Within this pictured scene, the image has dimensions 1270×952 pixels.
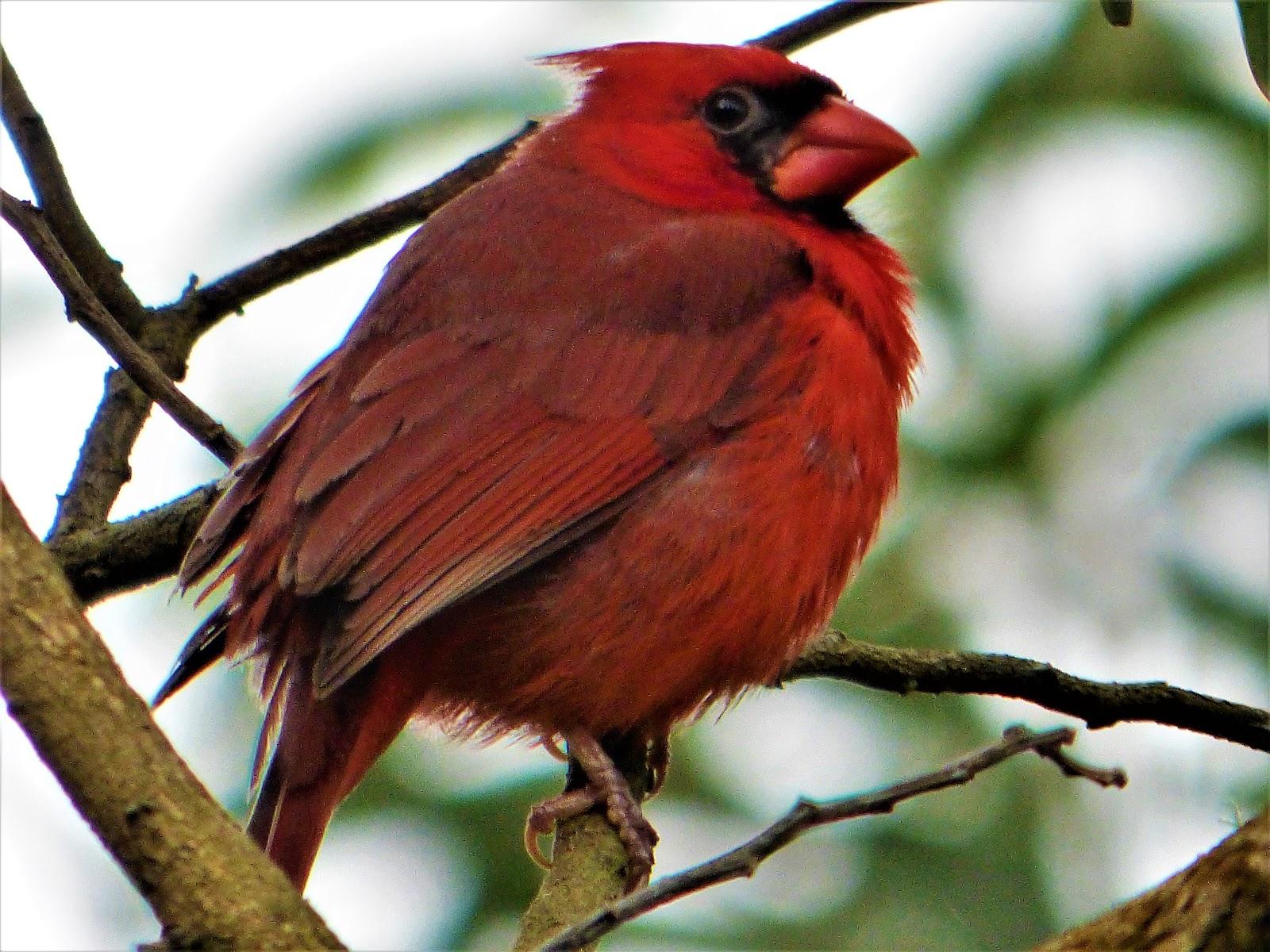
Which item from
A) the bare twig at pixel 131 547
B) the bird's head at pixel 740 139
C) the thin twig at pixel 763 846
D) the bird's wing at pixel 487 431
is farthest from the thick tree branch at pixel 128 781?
the bird's head at pixel 740 139

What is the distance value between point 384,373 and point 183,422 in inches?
15.1

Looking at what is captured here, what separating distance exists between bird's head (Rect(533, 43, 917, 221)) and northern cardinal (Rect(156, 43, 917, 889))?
0.16 meters

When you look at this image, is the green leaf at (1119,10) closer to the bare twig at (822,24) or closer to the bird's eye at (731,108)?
the bare twig at (822,24)

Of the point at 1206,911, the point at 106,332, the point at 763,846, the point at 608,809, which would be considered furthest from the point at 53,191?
the point at 1206,911

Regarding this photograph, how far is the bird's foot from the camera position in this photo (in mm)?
3096

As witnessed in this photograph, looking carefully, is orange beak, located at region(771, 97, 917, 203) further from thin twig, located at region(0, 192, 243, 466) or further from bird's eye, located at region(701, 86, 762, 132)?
thin twig, located at region(0, 192, 243, 466)

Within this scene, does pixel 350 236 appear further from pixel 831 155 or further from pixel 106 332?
pixel 831 155

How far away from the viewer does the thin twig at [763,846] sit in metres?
1.88

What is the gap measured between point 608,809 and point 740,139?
1.62 meters

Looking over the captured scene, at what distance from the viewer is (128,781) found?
1921mm

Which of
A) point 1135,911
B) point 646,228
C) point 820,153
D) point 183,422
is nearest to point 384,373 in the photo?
point 183,422

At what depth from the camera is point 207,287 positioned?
12.2ft

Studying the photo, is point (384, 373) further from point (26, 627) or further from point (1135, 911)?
point (1135, 911)

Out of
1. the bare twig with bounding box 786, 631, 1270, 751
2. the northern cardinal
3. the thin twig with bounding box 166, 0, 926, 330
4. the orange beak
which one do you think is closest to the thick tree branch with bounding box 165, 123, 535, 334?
the thin twig with bounding box 166, 0, 926, 330
